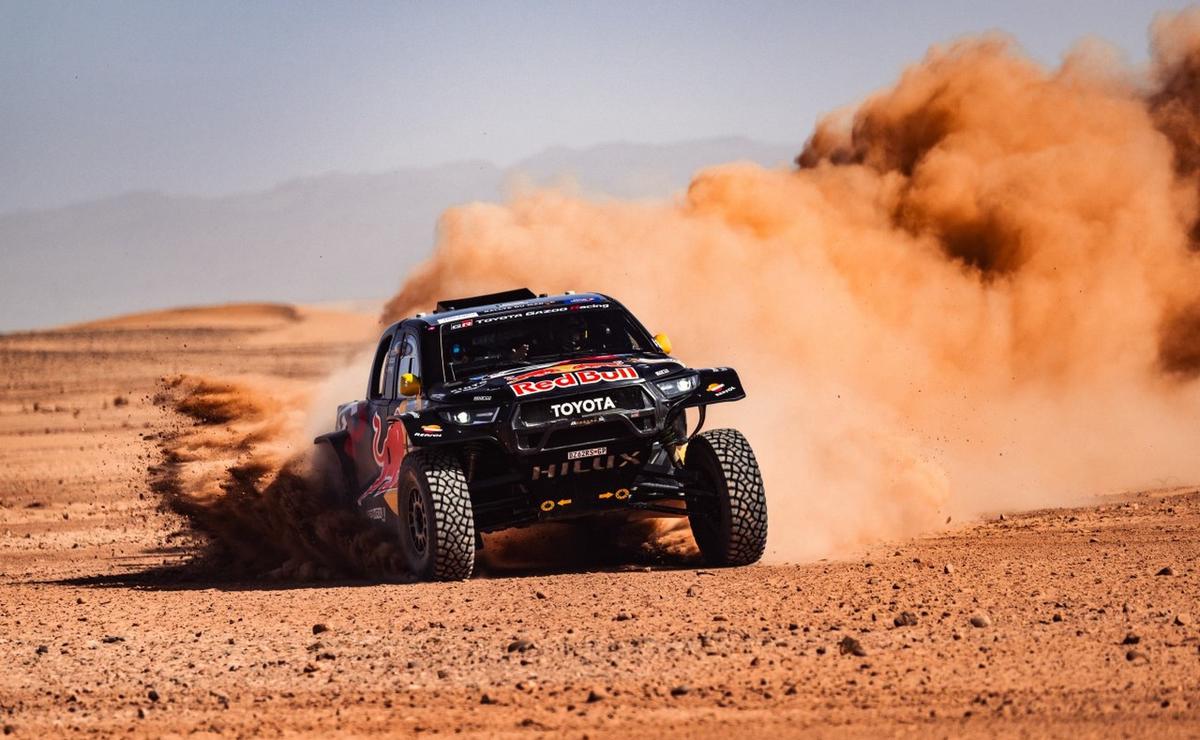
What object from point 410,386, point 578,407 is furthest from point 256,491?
point 578,407

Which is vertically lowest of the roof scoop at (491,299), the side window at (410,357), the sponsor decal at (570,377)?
the sponsor decal at (570,377)

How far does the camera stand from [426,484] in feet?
35.7

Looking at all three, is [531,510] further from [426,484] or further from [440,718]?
[440,718]

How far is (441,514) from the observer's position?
428 inches

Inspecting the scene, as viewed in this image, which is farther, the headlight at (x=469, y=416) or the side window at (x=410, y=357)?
the side window at (x=410, y=357)

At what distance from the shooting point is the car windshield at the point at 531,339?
11859 mm

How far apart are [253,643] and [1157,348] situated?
48.8ft

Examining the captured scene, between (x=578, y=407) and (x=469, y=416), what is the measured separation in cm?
66

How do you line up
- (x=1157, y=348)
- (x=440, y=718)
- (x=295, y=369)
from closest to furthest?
1. (x=440, y=718)
2. (x=1157, y=348)
3. (x=295, y=369)

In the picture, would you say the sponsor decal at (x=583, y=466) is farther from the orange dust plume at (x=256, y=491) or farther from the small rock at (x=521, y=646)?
the small rock at (x=521, y=646)

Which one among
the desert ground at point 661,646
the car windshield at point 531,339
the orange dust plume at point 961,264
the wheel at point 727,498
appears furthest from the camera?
the orange dust plume at point 961,264

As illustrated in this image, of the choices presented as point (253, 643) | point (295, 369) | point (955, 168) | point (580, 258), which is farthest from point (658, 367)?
point (295, 369)

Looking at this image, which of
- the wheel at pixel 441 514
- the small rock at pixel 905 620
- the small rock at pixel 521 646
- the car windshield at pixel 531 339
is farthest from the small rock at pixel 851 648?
the car windshield at pixel 531 339

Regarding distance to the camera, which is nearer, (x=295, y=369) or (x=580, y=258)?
(x=580, y=258)
